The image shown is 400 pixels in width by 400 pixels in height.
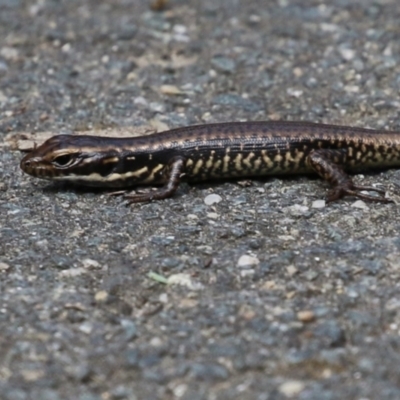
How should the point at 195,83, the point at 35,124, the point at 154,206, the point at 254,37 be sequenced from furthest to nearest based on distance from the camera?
the point at 254,37 → the point at 195,83 → the point at 35,124 → the point at 154,206

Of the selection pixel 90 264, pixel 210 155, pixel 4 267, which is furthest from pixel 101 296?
pixel 210 155

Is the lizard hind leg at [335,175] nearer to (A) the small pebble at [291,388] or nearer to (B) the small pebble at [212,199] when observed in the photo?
(B) the small pebble at [212,199]

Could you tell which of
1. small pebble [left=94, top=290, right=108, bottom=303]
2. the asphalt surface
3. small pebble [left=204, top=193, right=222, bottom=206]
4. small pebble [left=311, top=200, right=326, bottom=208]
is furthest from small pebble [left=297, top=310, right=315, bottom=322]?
small pebble [left=204, top=193, right=222, bottom=206]

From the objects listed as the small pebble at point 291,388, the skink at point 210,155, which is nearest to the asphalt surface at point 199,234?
the small pebble at point 291,388

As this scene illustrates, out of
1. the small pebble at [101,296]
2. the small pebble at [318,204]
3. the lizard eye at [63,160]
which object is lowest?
the small pebble at [318,204]

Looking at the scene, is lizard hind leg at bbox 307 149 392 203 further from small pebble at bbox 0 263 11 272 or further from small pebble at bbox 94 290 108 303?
small pebble at bbox 0 263 11 272

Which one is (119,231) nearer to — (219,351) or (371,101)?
(219,351)

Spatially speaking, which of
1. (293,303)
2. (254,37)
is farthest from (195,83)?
(293,303)
